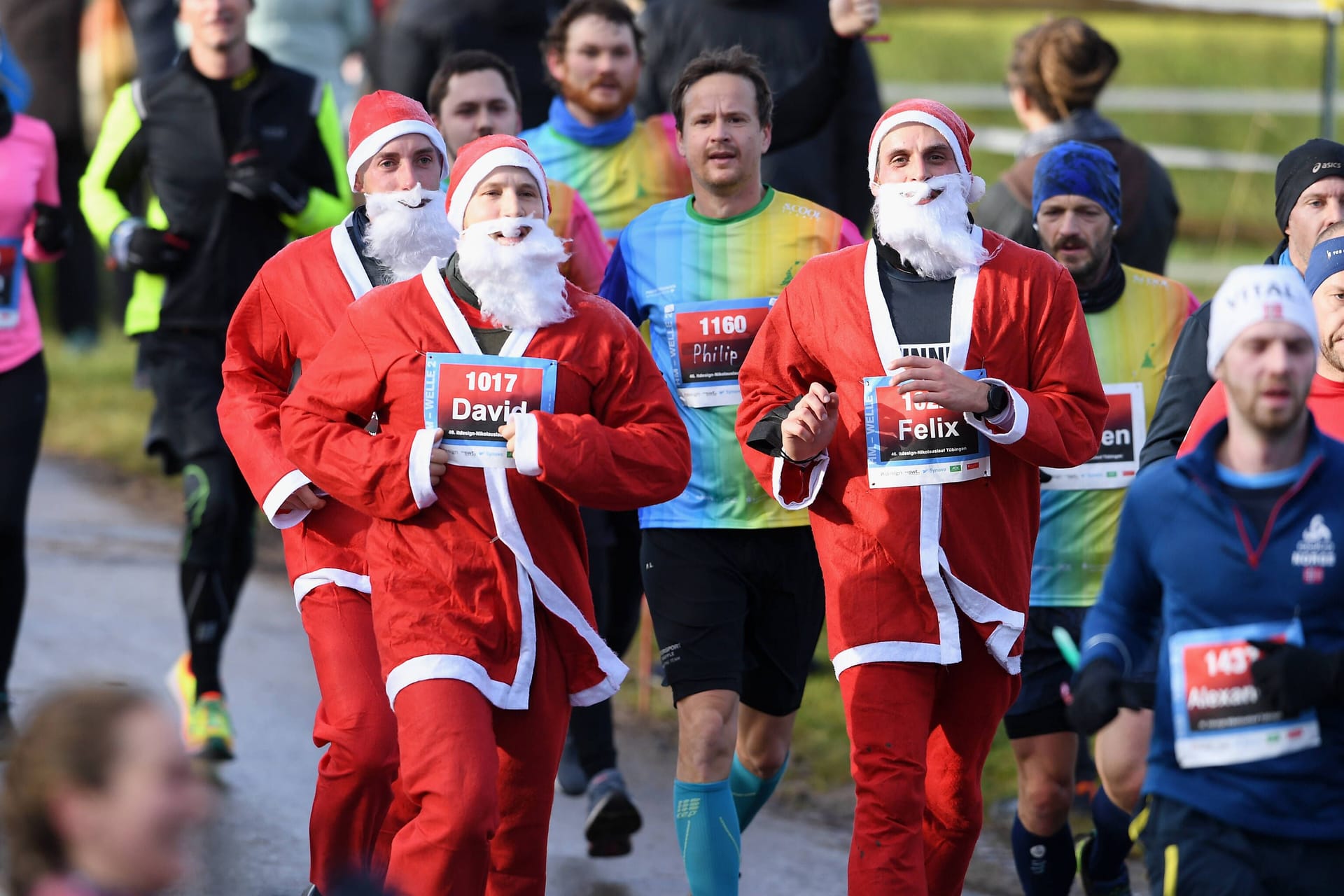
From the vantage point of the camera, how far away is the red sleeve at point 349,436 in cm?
519

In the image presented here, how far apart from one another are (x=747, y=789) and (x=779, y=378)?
145cm

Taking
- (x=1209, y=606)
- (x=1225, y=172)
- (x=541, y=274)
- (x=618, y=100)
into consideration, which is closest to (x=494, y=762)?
(x=541, y=274)

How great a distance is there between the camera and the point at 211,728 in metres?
7.83

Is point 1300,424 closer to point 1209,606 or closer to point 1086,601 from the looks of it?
point 1209,606

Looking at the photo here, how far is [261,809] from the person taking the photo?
290 inches

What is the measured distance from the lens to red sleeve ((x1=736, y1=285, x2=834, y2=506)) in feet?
18.3

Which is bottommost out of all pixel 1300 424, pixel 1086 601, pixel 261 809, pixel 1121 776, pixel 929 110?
pixel 261 809

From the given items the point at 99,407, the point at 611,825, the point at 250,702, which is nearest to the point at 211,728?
the point at 250,702

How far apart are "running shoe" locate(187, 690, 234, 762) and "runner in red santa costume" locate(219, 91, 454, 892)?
1920mm

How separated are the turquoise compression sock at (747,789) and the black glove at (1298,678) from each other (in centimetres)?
252

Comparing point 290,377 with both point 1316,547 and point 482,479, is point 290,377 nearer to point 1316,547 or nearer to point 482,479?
point 482,479

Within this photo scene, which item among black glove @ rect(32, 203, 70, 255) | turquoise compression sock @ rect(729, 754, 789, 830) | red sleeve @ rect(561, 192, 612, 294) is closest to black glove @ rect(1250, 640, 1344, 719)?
turquoise compression sock @ rect(729, 754, 789, 830)

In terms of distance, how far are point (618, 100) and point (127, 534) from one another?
5.17 m

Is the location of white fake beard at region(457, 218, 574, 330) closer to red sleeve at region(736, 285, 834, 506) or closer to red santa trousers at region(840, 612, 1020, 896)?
red sleeve at region(736, 285, 834, 506)
